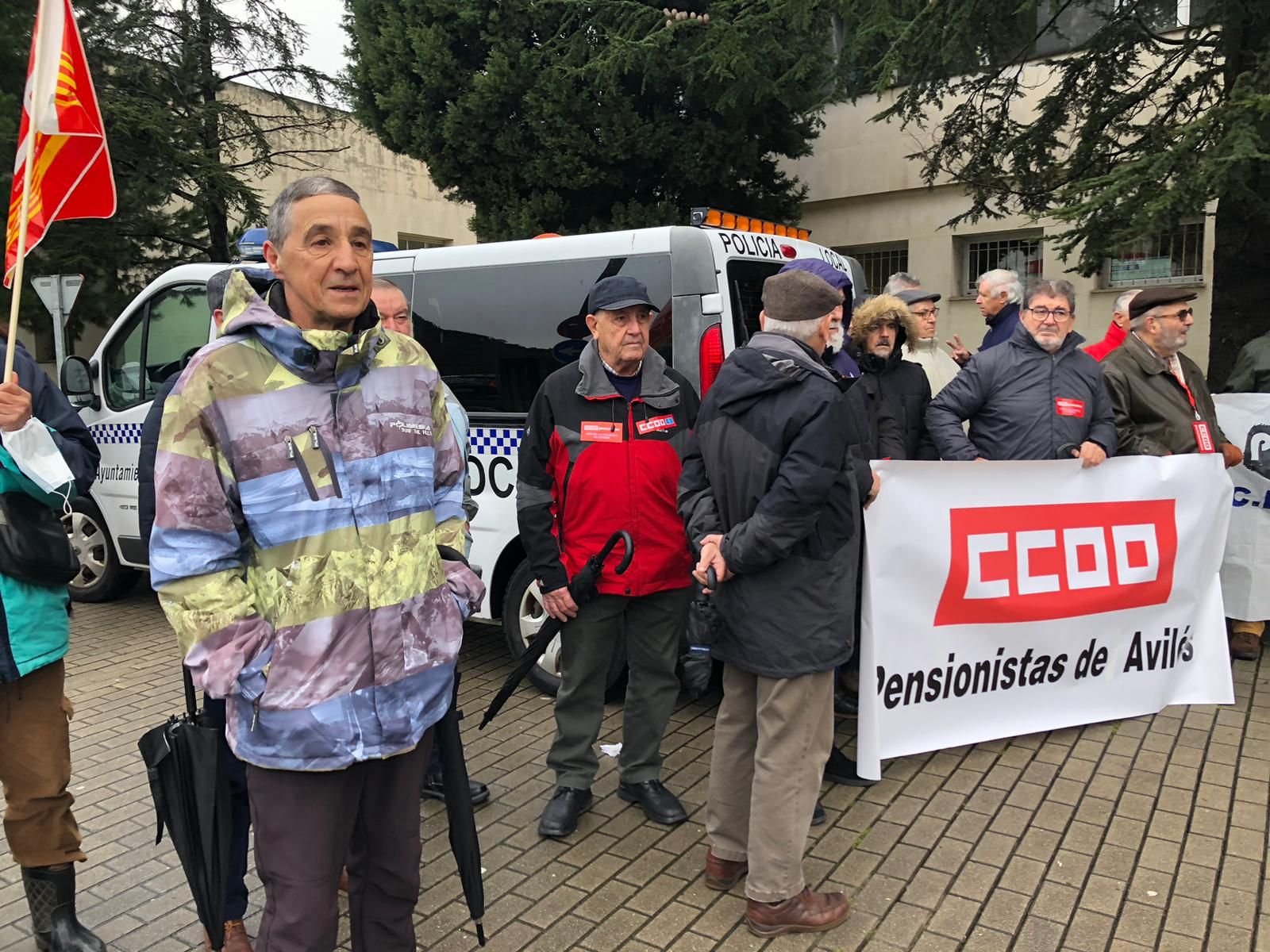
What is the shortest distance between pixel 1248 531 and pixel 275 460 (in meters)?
5.54

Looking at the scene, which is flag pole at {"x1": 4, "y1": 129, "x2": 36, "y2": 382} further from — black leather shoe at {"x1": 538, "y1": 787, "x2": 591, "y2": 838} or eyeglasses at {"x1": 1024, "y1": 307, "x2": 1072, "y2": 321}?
eyeglasses at {"x1": 1024, "y1": 307, "x2": 1072, "y2": 321}

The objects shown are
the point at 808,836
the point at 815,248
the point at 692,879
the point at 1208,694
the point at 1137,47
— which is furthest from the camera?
the point at 1137,47

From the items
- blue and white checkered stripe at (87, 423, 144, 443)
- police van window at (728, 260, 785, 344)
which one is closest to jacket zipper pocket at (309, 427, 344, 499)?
police van window at (728, 260, 785, 344)

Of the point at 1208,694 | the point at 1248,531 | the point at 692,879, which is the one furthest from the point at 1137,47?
the point at 692,879

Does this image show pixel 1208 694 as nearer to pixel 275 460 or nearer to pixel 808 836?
pixel 808 836

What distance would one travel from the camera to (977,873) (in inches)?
129

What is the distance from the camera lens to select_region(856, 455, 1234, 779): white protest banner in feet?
12.7

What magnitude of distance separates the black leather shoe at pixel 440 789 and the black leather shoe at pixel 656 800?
21.7 inches

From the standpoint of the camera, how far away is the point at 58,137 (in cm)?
273

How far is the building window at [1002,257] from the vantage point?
523 inches

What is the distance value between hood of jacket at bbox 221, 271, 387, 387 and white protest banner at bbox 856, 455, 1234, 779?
231cm

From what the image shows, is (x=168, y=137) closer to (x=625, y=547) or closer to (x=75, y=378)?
(x=75, y=378)

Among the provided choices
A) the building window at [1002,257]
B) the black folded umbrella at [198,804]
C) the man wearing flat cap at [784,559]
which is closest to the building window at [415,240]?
the building window at [1002,257]

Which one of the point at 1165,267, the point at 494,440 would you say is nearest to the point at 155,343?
the point at 494,440
